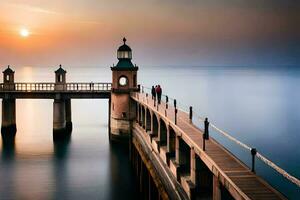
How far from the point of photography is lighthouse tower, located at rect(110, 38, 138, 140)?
40.2 metres

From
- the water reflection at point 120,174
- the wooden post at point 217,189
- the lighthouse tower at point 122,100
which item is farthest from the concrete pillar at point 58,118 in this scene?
the wooden post at point 217,189

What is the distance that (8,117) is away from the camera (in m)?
47.2

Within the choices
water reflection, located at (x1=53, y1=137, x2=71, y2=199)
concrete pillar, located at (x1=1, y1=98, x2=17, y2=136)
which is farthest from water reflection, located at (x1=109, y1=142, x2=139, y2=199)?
concrete pillar, located at (x1=1, y1=98, x2=17, y2=136)

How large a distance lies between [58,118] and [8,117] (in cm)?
703

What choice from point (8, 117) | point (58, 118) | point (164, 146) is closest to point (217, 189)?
point (164, 146)

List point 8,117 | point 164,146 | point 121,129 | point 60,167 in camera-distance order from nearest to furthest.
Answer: point 164,146 < point 60,167 < point 121,129 < point 8,117

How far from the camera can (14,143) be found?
4366 centimetres

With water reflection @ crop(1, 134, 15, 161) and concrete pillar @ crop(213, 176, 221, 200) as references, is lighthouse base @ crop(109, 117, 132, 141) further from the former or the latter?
concrete pillar @ crop(213, 176, 221, 200)

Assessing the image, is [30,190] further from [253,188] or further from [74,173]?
[253,188]

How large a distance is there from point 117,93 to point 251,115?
123 feet

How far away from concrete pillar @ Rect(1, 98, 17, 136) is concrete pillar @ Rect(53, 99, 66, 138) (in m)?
5.98

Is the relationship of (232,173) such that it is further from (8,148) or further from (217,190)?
(8,148)

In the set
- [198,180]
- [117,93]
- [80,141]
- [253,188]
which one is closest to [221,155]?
[198,180]

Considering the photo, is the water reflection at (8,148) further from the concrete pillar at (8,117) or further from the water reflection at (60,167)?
the water reflection at (60,167)
